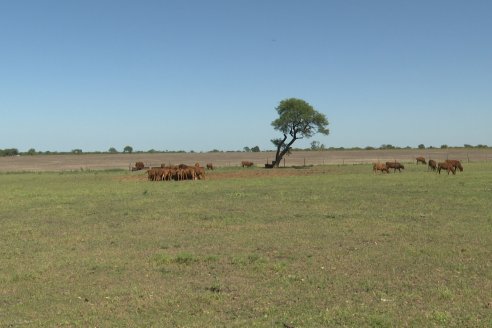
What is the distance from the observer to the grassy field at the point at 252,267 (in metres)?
6.54

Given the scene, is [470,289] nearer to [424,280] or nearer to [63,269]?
[424,280]

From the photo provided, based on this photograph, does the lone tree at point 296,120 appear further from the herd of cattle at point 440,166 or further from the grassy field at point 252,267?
the grassy field at point 252,267

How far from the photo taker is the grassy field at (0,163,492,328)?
6.54 meters

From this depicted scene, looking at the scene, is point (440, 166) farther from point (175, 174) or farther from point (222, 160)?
point (222, 160)

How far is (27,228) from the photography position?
14531mm

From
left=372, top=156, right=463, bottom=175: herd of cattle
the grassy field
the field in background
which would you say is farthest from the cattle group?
the field in background

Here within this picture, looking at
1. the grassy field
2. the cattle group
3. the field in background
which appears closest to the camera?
the grassy field

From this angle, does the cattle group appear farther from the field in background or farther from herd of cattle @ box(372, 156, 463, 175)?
the field in background

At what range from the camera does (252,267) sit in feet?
30.1

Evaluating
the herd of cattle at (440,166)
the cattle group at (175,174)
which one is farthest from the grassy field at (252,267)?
the herd of cattle at (440,166)

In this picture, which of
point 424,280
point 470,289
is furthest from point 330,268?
point 470,289

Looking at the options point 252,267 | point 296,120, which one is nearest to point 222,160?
point 296,120

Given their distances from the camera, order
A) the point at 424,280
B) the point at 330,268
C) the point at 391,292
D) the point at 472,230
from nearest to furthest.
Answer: the point at 391,292 < the point at 424,280 < the point at 330,268 < the point at 472,230

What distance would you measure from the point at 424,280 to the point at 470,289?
0.78 metres
